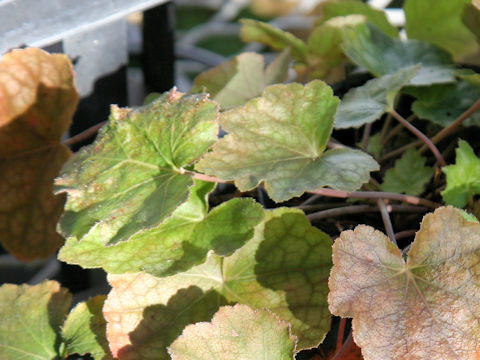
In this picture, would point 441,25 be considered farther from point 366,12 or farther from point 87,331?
point 87,331

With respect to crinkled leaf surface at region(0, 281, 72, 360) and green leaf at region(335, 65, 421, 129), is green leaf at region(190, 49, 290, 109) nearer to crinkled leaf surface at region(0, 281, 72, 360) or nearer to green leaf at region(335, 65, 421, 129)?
green leaf at region(335, 65, 421, 129)

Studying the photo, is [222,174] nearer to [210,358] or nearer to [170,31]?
[210,358]

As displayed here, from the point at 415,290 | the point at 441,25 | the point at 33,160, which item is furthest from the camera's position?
the point at 441,25

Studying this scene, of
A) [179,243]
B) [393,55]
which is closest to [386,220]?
[179,243]

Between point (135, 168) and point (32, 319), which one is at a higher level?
point (135, 168)

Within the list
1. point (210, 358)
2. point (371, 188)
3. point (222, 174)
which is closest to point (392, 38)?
point (371, 188)

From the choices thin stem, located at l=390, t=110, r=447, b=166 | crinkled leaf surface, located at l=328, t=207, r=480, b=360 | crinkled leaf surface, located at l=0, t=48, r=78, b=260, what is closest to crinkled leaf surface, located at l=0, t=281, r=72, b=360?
crinkled leaf surface, located at l=0, t=48, r=78, b=260

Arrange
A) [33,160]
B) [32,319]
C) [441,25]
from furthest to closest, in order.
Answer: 1. [441,25]
2. [33,160]
3. [32,319]

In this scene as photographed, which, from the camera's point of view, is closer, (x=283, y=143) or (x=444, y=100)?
(x=283, y=143)
